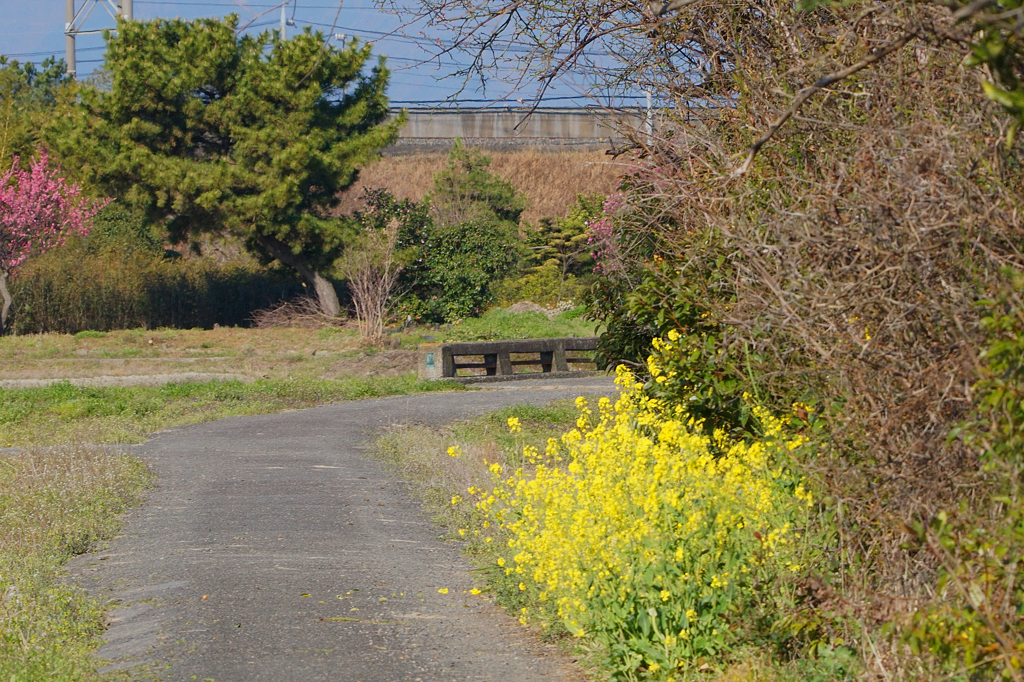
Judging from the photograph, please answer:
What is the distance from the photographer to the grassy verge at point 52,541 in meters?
4.78

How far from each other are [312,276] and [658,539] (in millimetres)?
25810

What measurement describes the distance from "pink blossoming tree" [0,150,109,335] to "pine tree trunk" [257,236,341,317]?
5260mm

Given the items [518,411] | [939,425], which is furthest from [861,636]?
[518,411]

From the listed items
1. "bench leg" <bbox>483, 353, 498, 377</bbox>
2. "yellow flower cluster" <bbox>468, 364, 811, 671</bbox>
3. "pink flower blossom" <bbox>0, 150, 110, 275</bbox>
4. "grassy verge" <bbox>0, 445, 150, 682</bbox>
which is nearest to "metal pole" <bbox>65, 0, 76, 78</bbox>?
"pink flower blossom" <bbox>0, 150, 110, 275</bbox>

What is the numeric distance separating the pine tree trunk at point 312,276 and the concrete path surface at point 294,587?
1905cm

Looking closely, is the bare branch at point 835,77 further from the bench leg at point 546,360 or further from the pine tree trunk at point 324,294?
the pine tree trunk at point 324,294

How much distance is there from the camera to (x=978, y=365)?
3113 millimetres

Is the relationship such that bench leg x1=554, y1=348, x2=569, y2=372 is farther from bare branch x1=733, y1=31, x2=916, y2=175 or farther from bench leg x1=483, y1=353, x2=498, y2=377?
bare branch x1=733, y1=31, x2=916, y2=175

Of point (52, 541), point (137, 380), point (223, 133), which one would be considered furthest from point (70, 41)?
point (52, 541)

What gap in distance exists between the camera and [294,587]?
6.05 metres

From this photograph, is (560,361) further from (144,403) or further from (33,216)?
(33,216)

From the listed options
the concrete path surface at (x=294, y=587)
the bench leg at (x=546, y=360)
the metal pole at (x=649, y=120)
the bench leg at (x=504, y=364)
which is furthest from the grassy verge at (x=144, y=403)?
Result: the metal pole at (x=649, y=120)

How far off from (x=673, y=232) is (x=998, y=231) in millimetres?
3588

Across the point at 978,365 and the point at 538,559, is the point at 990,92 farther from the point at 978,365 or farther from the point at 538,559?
the point at 538,559
